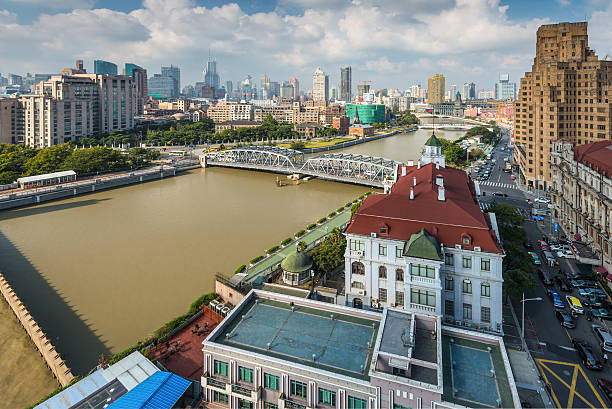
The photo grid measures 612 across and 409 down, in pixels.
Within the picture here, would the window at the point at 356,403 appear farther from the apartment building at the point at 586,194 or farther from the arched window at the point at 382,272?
the apartment building at the point at 586,194

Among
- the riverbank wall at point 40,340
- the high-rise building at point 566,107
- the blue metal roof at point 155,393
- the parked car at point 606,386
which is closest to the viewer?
the blue metal roof at point 155,393

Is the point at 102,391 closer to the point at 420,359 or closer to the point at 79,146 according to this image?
the point at 420,359

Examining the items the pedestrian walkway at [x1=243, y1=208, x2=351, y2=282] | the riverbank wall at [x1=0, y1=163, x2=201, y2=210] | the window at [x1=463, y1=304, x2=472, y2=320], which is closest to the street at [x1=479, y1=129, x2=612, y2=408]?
the window at [x1=463, y1=304, x2=472, y2=320]

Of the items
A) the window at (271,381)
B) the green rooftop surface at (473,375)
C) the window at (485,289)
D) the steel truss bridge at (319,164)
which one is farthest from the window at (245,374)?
the steel truss bridge at (319,164)

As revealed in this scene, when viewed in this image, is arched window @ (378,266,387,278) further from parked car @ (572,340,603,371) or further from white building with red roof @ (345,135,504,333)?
parked car @ (572,340,603,371)

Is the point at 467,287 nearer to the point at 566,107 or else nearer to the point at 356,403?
the point at 356,403

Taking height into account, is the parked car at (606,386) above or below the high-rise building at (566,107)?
below
